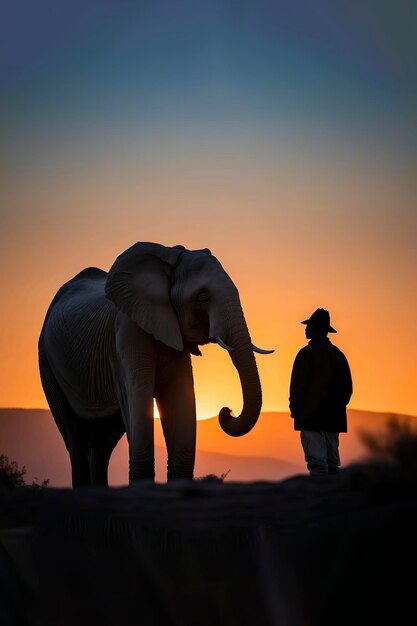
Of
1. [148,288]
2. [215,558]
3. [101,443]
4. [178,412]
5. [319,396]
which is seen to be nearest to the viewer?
[215,558]

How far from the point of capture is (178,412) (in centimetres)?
1355

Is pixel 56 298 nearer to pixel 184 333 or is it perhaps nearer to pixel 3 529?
pixel 184 333

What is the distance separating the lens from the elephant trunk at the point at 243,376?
1250 cm

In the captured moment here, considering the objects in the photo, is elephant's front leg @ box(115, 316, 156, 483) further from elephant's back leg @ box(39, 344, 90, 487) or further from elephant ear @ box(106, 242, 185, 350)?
elephant's back leg @ box(39, 344, 90, 487)

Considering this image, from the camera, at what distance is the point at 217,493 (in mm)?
4164

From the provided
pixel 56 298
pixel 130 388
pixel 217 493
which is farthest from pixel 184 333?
pixel 217 493

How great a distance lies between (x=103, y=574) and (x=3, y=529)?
0.37 metres

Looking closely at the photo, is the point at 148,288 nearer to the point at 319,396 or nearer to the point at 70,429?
the point at 319,396

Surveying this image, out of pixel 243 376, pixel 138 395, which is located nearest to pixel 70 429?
pixel 138 395

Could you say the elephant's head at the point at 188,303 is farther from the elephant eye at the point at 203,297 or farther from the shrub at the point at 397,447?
the shrub at the point at 397,447

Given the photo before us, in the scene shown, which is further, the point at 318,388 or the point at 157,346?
the point at 157,346

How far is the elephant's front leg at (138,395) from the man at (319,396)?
1688 millimetres

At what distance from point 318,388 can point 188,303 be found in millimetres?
1884

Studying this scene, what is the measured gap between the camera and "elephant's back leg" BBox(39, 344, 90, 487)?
55.6ft
